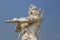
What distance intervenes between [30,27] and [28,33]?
19cm

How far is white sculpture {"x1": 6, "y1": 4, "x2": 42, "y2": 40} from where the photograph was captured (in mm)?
13078

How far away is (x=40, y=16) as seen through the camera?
43.7 feet

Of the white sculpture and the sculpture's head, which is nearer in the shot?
the white sculpture

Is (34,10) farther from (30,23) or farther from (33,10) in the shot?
(30,23)

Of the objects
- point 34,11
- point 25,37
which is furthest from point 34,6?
point 25,37

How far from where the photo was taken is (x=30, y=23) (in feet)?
43.3

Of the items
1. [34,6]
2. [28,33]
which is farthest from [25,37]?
[34,6]

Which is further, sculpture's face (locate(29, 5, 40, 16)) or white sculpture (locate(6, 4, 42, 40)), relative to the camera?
sculpture's face (locate(29, 5, 40, 16))

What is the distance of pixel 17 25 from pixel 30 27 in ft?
1.28

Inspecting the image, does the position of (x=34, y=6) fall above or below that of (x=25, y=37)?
above

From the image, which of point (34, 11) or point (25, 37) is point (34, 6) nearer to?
point (34, 11)

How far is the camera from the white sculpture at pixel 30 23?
13.1 metres

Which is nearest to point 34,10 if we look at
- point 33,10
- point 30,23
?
point 33,10

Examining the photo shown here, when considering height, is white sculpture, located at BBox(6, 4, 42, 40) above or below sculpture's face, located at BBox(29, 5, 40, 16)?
below
